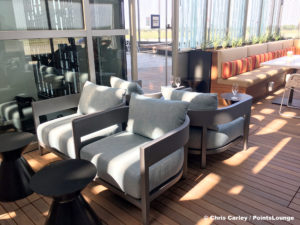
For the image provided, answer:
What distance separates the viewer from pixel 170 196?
81.5 inches

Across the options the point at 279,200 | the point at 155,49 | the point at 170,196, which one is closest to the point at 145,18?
the point at 155,49

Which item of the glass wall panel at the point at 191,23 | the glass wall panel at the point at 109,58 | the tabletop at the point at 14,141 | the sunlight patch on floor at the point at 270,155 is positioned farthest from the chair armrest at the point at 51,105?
the glass wall panel at the point at 191,23

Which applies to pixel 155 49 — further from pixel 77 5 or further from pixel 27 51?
pixel 27 51

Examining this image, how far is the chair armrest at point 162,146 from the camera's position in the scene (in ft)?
5.27

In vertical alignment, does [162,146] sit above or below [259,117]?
above

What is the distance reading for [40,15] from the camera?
2.79 m

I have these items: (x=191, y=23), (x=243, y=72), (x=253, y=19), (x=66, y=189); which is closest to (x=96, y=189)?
(x=66, y=189)

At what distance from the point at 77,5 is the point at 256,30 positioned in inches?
221

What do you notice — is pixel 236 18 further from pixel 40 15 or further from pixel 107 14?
pixel 40 15

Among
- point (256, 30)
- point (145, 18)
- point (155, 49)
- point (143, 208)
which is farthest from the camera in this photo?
point (256, 30)

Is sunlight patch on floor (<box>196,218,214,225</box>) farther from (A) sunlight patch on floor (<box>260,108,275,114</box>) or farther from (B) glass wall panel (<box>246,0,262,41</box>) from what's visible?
(B) glass wall panel (<box>246,0,262,41</box>)

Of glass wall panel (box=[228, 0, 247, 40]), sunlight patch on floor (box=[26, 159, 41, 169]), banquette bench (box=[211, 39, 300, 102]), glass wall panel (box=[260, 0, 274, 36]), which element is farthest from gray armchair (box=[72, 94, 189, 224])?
glass wall panel (box=[260, 0, 274, 36])

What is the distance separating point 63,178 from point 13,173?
2.70 feet

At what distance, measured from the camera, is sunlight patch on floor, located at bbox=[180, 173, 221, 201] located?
2.07m
